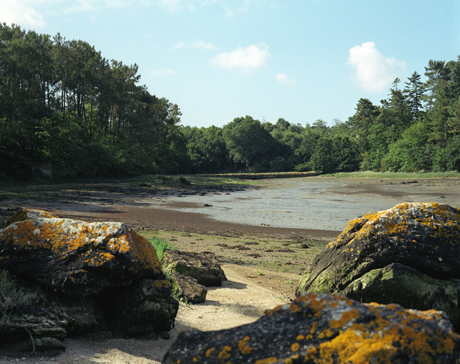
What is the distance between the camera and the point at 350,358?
2182 millimetres

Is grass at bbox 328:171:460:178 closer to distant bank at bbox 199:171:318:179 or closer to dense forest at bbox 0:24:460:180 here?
dense forest at bbox 0:24:460:180

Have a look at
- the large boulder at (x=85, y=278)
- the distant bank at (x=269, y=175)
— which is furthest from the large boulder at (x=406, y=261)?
the distant bank at (x=269, y=175)

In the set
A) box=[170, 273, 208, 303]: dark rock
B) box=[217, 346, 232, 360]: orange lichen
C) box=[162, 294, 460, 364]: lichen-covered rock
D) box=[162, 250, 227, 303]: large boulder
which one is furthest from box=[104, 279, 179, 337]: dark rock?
box=[217, 346, 232, 360]: orange lichen

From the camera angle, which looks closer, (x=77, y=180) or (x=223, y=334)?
(x=223, y=334)

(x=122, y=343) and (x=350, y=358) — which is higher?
(x=350, y=358)

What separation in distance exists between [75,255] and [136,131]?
6258 centimetres

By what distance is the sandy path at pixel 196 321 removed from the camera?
414 centimetres

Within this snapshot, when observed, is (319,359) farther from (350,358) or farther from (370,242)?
(370,242)

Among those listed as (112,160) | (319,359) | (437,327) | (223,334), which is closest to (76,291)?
(223,334)

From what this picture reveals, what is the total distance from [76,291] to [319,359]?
11.2 ft

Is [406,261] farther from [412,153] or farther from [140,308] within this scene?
[412,153]

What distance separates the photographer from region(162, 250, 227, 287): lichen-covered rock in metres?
7.62

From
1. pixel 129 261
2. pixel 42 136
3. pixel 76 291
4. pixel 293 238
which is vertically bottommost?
pixel 293 238

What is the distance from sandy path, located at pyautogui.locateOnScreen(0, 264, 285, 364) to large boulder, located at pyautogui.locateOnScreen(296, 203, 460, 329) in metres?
1.51
